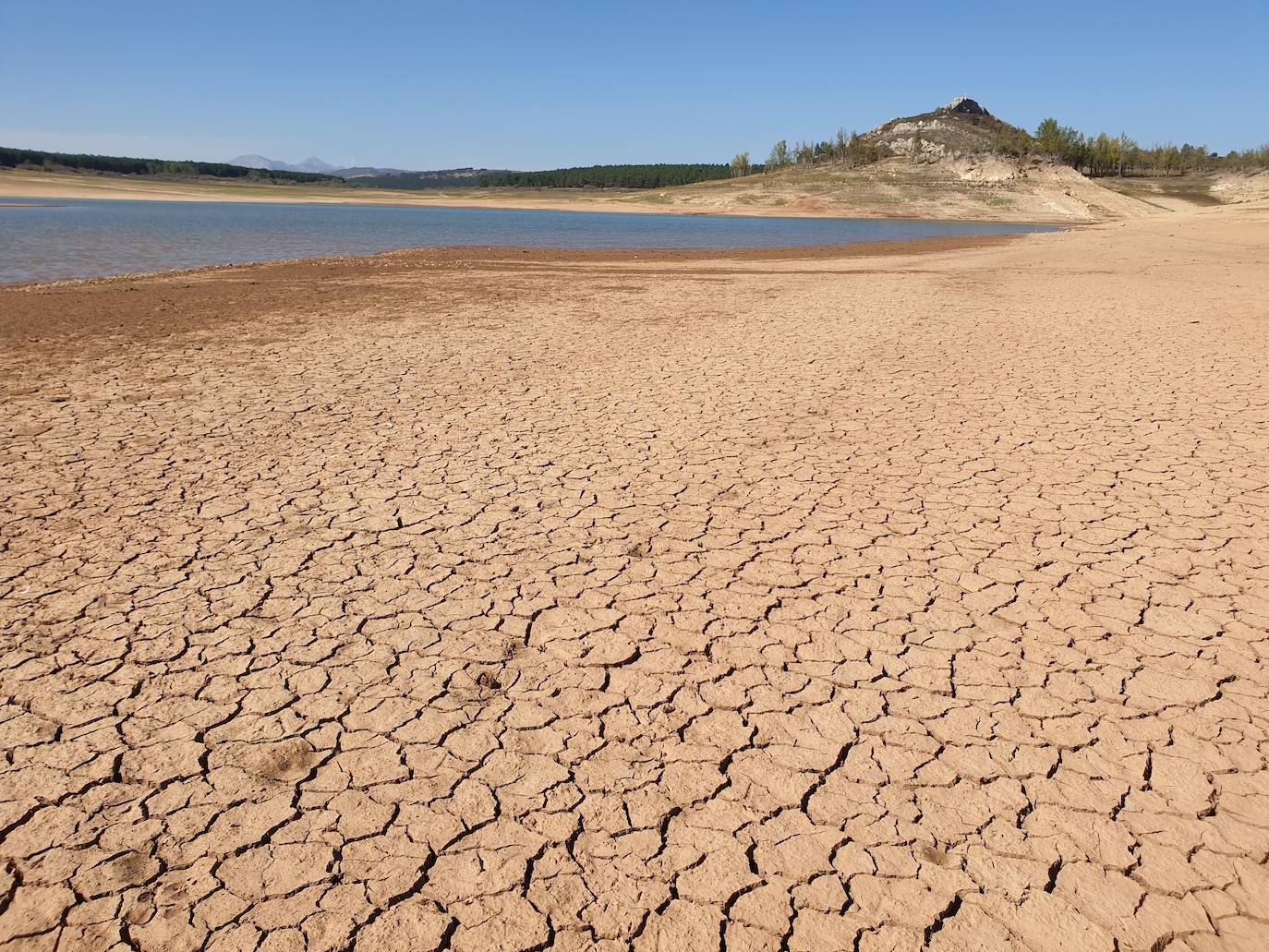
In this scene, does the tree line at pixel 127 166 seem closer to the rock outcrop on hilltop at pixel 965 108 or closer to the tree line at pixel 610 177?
the tree line at pixel 610 177

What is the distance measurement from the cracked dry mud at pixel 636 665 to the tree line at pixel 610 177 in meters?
111

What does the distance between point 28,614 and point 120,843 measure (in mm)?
1976

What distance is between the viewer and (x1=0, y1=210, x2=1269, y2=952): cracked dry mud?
2.32 metres

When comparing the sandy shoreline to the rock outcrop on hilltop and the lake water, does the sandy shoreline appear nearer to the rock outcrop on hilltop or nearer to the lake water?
the lake water

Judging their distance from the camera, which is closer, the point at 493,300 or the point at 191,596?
the point at 191,596

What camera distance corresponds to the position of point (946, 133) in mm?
102562

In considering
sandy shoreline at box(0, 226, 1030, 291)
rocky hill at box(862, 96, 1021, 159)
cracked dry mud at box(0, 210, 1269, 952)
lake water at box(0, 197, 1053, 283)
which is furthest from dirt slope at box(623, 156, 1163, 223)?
cracked dry mud at box(0, 210, 1269, 952)

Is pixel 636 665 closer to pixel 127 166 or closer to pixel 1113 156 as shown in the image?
pixel 1113 156

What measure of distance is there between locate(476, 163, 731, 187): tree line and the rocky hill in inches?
995

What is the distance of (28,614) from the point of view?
3.80 m

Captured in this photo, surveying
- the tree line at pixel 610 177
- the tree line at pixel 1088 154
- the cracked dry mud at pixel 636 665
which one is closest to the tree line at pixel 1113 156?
the tree line at pixel 1088 154

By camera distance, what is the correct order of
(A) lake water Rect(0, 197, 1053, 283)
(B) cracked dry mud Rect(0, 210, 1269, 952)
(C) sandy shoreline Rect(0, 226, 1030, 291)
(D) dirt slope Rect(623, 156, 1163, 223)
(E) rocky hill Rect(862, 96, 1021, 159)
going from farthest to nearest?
(E) rocky hill Rect(862, 96, 1021, 159), (D) dirt slope Rect(623, 156, 1163, 223), (A) lake water Rect(0, 197, 1053, 283), (C) sandy shoreline Rect(0, 226, 1030, 291), (B) cracked dry mud Rect(0, 210, 1269, 952)

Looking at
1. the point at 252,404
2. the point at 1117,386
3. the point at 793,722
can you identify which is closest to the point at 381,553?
the point at 793,722

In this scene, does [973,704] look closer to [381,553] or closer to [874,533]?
[874,533]
